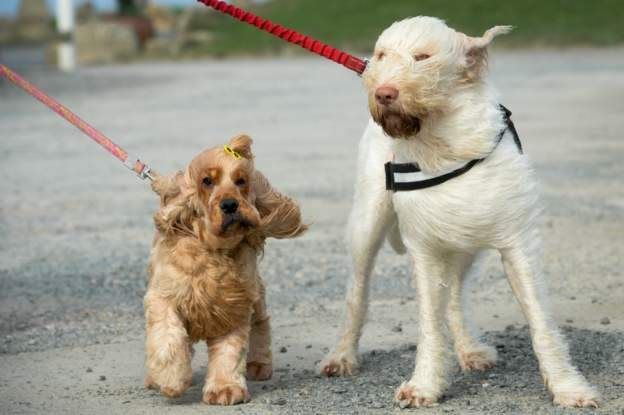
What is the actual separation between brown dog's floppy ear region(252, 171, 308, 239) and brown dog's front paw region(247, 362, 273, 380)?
2.54ft

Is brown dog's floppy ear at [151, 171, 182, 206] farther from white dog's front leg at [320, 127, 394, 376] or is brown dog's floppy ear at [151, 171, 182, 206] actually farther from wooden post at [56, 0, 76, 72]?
wooden post at [56, 0, 76, 72]

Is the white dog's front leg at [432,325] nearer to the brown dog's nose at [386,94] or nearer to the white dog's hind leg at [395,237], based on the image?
the white dog's hind leg at [395,237]

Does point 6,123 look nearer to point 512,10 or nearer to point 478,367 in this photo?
point 478,367

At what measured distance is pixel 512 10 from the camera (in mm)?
38500

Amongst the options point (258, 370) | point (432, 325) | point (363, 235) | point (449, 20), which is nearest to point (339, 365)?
point (258, 370)

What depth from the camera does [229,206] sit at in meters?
6.21

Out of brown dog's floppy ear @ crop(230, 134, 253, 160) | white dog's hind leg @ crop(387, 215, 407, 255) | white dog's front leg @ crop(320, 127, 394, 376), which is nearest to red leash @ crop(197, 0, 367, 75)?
white dog's front leg @ crop(320, 127, 394, 376)

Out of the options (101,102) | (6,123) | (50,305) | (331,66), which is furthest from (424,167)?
(331,66)

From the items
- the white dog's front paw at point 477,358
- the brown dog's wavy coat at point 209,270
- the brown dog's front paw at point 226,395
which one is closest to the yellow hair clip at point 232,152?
the brown dog's wavy coat at point 209,270

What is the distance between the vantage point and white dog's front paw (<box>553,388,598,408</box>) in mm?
6180

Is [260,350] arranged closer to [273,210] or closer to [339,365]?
[339,365]

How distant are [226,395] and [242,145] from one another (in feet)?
3.93

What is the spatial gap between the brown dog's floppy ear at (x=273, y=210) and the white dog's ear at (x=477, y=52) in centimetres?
113

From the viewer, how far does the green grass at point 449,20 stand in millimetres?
35344
